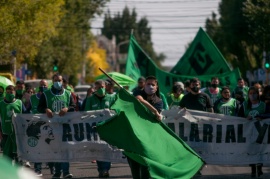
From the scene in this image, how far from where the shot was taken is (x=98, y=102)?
1659cm

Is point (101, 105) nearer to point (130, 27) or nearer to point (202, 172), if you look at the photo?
point (202, 172)

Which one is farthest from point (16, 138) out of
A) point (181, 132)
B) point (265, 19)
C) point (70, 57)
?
point (70, 57)

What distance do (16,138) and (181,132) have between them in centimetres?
263

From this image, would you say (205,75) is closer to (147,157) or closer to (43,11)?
(43,11)

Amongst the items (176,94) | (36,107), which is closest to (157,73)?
(176,94)

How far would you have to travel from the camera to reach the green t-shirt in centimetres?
1653

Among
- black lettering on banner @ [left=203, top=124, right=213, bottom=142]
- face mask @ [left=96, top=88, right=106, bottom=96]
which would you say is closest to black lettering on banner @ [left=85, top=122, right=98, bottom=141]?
face mask @ [left=96, top=88, right=106, bottom=96]

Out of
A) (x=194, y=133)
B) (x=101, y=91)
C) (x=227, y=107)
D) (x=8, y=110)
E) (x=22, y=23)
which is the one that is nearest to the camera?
(x=194, y=133)

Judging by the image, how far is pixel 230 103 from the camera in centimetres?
1691

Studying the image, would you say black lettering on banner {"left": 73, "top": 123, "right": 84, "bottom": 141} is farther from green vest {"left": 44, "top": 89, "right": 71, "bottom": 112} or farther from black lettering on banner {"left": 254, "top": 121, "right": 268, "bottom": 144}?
black lettering on banner {"left": 254, "top": 121, "right": 268, "bottom": 144}

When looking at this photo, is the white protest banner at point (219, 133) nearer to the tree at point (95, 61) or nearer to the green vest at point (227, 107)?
the green vest at point (227, 107)

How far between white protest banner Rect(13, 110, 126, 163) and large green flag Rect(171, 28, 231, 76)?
13.7 metres

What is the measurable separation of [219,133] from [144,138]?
2.79 metres

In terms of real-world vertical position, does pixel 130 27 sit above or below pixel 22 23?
below
